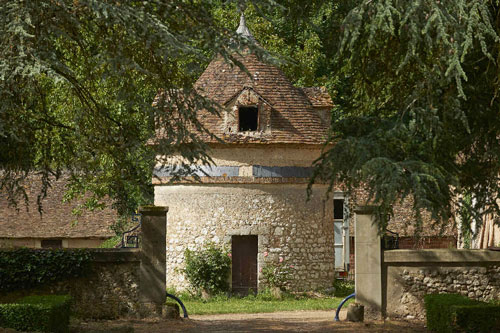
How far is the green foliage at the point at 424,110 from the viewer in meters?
8.48

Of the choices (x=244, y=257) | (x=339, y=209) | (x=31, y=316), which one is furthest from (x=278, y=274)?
(x=31, y=316)

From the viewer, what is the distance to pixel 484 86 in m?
10.1

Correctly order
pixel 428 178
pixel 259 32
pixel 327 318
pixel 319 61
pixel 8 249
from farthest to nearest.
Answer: pixel 319 61 < pixel 259 32 < pixel 327 318 < pixel 8 249 < pixel 428 178

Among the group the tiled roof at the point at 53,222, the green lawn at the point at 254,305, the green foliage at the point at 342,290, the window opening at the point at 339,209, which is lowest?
the green lawn at the point at 254,305

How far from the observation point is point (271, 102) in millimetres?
20109

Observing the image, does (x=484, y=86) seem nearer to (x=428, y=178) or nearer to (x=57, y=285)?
(x=428, y=178)

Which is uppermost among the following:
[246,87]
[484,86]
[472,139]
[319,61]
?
[319,61]

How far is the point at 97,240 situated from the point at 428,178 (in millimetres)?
23605

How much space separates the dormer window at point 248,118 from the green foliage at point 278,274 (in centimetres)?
391

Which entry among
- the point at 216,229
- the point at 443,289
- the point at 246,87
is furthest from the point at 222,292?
the point at 443,289

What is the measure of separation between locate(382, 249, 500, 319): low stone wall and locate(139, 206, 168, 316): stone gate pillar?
4428 mm

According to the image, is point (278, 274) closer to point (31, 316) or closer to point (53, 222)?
point (31, 316)

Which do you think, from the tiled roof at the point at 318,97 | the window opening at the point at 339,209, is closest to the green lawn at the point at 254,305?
the tiled roof at the point at 318,97

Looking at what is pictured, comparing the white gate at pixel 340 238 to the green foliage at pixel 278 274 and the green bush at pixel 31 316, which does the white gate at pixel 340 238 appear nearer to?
the green foliage at pixel 278 274
